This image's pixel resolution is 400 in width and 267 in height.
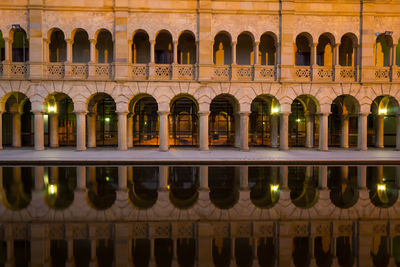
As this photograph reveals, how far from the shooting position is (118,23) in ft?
57.0

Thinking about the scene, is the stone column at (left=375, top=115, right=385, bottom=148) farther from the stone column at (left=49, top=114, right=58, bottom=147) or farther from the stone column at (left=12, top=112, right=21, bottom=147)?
the stone column at (left=12, top=112, right=21, bottom=147)

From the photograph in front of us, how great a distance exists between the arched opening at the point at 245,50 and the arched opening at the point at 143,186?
41.9ft

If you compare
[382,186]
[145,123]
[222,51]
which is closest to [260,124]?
[222,51]

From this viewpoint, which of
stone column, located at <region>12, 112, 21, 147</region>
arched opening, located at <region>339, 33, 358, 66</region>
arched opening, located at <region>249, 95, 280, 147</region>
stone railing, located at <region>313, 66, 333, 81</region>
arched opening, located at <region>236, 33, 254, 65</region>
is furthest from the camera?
arched opening, located at <region>249, 95, 280, 147</region>

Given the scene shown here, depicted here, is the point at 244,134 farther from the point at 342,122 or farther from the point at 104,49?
the point at 104,49

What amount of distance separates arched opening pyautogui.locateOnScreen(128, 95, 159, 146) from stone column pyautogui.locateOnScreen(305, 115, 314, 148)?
41.9ft

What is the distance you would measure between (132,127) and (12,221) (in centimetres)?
1633

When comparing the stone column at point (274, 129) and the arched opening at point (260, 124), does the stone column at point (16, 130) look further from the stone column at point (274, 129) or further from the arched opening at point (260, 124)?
the stone column at point (274, 129)

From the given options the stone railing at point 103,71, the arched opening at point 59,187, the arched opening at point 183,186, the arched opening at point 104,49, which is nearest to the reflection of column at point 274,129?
the arched opening at point 183,186

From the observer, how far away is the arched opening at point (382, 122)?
20.7 meters

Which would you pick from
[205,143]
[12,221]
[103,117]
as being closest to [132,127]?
[103,117]

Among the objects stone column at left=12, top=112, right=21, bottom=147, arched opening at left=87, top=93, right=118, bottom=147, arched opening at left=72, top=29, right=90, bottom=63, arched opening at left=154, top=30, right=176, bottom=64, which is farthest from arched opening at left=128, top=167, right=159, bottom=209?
stone column at left=12, top=112, right=21, bottom=147

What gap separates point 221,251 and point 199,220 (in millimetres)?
1178

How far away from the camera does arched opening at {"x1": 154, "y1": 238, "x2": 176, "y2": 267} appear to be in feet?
12.4
